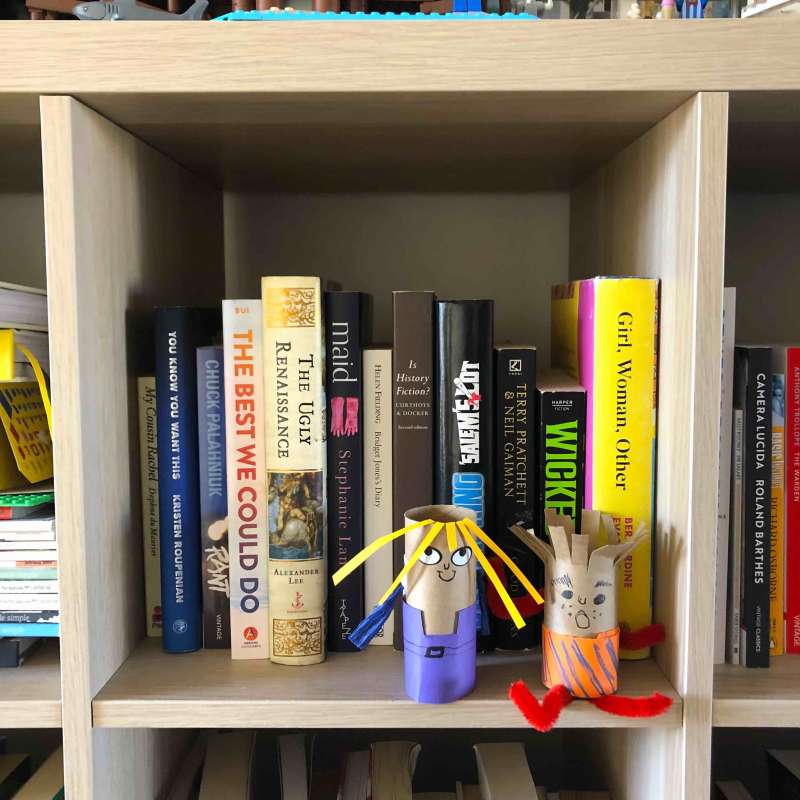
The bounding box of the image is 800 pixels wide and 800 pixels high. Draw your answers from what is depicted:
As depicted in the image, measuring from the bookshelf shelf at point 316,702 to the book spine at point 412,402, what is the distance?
116 mm

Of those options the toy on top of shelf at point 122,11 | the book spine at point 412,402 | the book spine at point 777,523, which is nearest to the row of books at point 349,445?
the book spine at point 412,402

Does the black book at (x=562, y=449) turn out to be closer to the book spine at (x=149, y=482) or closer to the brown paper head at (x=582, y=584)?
the brown paper head at (x=582, y=584)

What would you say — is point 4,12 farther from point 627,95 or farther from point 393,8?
point 627,95

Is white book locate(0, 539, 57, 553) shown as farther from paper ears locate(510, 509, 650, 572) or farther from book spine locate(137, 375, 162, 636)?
paper ears locate(510, 509, 650, 572)

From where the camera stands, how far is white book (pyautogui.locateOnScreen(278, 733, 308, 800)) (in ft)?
2.53

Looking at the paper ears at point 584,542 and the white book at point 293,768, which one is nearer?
the paper ears at point 584,542

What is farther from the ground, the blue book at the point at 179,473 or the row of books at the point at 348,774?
the blue book at the point at 179,473

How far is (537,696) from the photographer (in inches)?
23.5

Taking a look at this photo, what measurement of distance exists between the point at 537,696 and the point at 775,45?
0.48m

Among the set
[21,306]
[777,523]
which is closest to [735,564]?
[777,523]

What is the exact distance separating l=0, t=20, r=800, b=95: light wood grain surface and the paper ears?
31 cm

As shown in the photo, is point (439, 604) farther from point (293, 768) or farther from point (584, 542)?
point (293, 768)

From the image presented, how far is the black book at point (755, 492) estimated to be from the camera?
0.63 m

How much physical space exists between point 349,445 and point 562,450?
17cm
